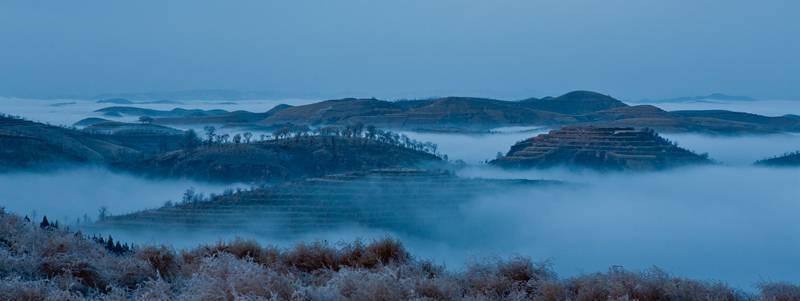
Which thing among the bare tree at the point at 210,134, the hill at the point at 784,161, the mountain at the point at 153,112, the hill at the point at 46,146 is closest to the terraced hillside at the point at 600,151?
the hill at the point at 784,161

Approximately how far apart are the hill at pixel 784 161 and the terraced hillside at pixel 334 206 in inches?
282

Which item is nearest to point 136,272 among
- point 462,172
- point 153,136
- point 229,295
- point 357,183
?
point 229,295

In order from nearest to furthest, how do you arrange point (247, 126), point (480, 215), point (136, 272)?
1. point (136, 272)
2. point (480, 215)
3. point (247, 126)

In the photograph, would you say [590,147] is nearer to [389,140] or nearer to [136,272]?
[389,140]

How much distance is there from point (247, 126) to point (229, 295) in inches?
1529

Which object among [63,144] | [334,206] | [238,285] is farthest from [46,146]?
[238,285]

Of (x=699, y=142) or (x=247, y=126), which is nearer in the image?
(x=699, y=142)

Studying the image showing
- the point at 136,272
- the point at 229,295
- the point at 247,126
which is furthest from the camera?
the point at 247,126

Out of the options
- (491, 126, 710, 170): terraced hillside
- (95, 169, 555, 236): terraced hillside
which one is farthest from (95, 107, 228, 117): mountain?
(95, 169, 555, 236): terraced hillside

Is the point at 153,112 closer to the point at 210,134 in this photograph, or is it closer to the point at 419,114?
the point at 210,134

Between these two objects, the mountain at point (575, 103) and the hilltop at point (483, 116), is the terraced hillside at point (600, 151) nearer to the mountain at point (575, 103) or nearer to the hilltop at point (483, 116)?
the hilltop at point (483, 116)

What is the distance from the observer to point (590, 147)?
31.2m

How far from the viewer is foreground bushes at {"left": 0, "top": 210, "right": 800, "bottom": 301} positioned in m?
5.48

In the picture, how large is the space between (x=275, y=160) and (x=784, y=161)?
17.4 meters
